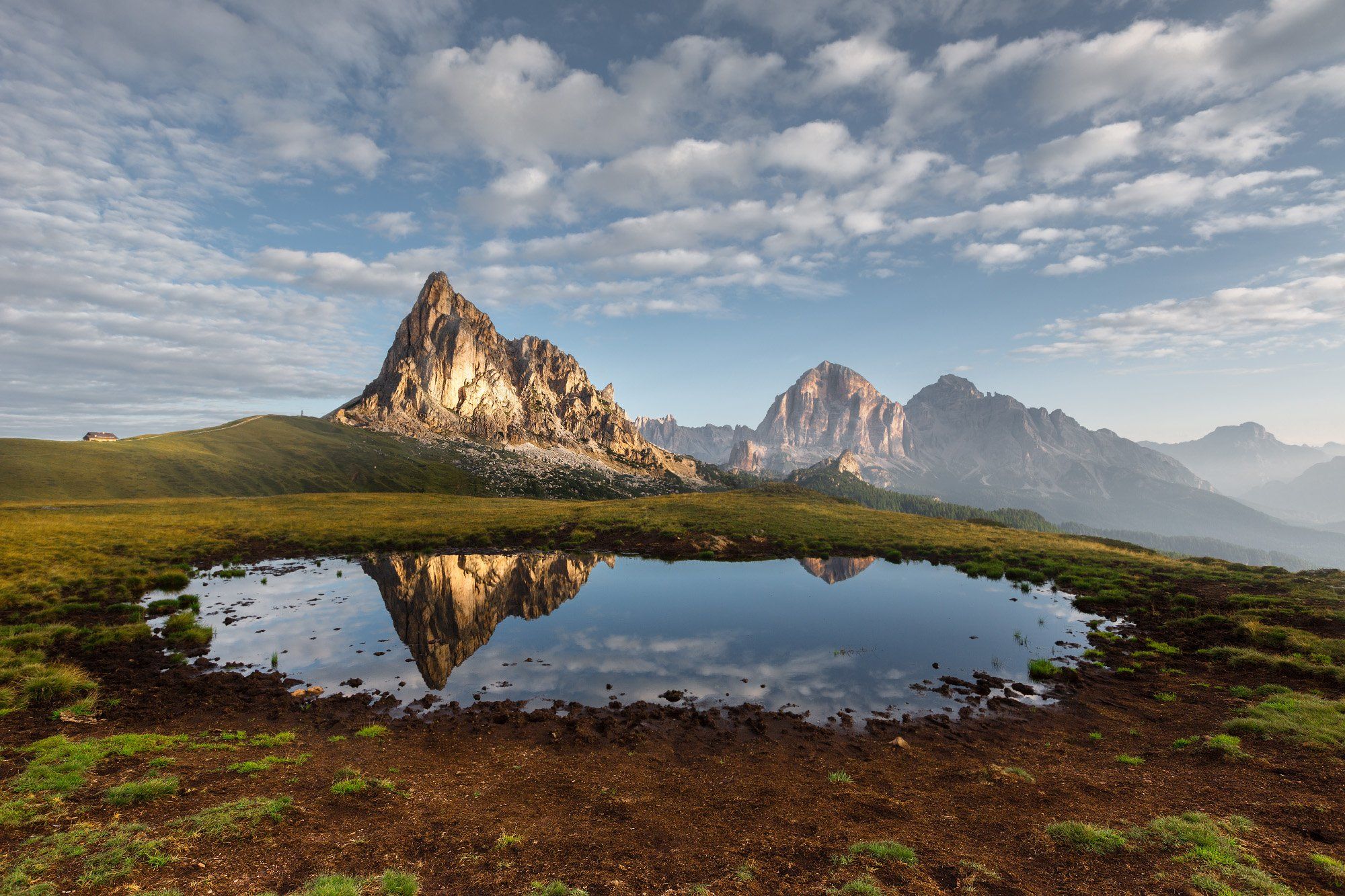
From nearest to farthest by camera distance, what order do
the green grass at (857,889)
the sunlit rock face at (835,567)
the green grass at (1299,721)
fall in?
the green grass at (857,889) → the green grass at (1299,721) → the sunlit rock face at (835,567)

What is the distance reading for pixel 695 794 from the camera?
56.0ft

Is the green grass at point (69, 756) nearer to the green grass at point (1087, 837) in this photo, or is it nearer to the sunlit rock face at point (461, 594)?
the sunlit rock face at point (461, 594)

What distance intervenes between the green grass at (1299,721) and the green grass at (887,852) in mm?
17704

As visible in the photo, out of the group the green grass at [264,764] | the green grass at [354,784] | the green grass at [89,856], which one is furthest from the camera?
the green grass at [264,764]

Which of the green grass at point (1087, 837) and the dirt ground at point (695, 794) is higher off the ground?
the green grass at point (1087, 837)

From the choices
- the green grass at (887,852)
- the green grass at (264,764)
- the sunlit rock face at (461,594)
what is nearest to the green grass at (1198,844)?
the green grass at (887,852)

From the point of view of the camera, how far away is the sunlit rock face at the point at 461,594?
3184 centimetres

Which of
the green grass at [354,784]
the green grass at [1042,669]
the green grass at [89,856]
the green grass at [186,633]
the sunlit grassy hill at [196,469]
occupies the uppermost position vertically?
the sunlit grassy hill at [196,469]

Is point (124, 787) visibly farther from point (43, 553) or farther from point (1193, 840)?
point (43, 553)

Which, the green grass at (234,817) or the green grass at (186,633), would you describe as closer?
the green grass at (234,817)

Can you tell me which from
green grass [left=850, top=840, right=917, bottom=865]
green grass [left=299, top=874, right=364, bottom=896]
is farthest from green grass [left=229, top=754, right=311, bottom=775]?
green grass [left=850, top=840, right=917, bottom=865]

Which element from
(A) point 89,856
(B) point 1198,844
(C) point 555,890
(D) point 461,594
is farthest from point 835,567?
(A) point 89,856

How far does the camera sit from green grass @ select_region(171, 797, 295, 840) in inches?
504

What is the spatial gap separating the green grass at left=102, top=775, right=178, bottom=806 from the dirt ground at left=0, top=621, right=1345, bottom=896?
1.21 ft
